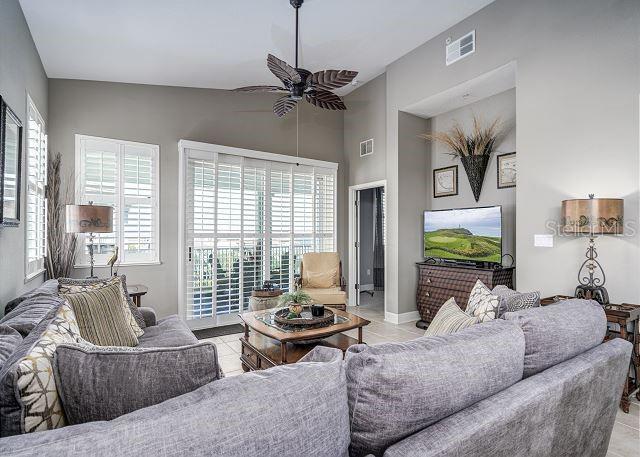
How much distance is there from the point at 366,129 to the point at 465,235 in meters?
2.39

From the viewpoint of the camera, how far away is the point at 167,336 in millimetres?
2525

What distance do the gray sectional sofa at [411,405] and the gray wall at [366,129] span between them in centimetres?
404

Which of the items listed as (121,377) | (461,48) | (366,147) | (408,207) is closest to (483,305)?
(121,377)

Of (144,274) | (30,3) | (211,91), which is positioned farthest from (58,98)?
(144,274)

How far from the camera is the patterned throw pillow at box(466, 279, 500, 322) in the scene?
1.84m

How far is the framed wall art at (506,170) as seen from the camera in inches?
164

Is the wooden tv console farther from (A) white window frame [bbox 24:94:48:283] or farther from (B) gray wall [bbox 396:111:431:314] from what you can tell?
(A) white window frame [bbox 24:94:48:283]

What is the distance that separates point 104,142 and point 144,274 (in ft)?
5.39

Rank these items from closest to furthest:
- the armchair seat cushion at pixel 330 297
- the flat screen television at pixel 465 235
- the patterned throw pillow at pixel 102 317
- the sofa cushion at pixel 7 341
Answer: the sofa cushion at pixel 7 341 → the patterned throw pillow at pixel 102 317 → the flat screen television at pixel 465 235 → the armchair seat cushion at pixel 330 297

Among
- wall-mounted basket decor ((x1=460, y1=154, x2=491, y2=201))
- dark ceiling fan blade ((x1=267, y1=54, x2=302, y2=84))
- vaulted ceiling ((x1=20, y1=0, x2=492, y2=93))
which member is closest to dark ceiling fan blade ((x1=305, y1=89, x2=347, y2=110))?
dark ceiling fan blade ((x1=267, y1=54, x2=302, y2=84))

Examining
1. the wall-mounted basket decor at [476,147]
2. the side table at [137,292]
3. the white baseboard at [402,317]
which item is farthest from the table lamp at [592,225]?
the side table at [137,292]

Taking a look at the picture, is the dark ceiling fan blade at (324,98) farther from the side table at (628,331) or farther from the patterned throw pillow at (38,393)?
the patterned throw pillow at (38,393)

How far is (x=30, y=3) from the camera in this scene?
2.67m

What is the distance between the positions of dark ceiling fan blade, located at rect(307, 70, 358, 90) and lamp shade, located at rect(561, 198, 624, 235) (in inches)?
82.4
